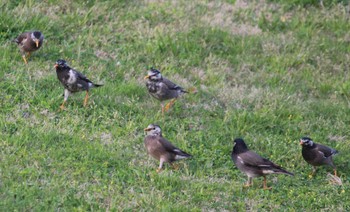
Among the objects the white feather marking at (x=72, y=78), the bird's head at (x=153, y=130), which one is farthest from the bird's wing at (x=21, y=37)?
the bird's head at (x=153, y=130)

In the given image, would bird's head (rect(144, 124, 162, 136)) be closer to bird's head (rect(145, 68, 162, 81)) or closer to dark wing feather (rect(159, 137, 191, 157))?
dark wing feather (rect(159, 137, 191, 157))

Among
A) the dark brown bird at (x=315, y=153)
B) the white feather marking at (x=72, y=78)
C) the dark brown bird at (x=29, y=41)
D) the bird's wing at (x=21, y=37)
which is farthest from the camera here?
the bird's wing at (x=21, y=37)

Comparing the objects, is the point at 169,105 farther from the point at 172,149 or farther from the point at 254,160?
the point at 254,160

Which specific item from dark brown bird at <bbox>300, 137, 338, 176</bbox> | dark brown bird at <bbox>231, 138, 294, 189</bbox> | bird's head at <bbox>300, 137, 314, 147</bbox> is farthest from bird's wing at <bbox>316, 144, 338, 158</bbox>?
dark brown bird at <bbox>231, 138, 294, 189</bbox>

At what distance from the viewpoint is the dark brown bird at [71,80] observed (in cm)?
1205

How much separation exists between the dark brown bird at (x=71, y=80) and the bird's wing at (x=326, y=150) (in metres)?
3.80

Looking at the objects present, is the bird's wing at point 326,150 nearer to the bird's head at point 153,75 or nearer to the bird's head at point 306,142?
the bird's head at point 306,142

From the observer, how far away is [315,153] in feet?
37.1

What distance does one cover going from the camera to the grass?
9930mm

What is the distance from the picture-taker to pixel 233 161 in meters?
11.1

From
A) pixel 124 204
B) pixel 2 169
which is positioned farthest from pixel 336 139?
pixel 2 169

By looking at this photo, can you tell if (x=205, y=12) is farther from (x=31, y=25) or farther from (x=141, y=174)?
(x=141, y=174)

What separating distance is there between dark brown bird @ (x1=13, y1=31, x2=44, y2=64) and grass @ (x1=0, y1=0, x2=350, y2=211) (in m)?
0.22

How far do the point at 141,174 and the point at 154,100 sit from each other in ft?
9.73
